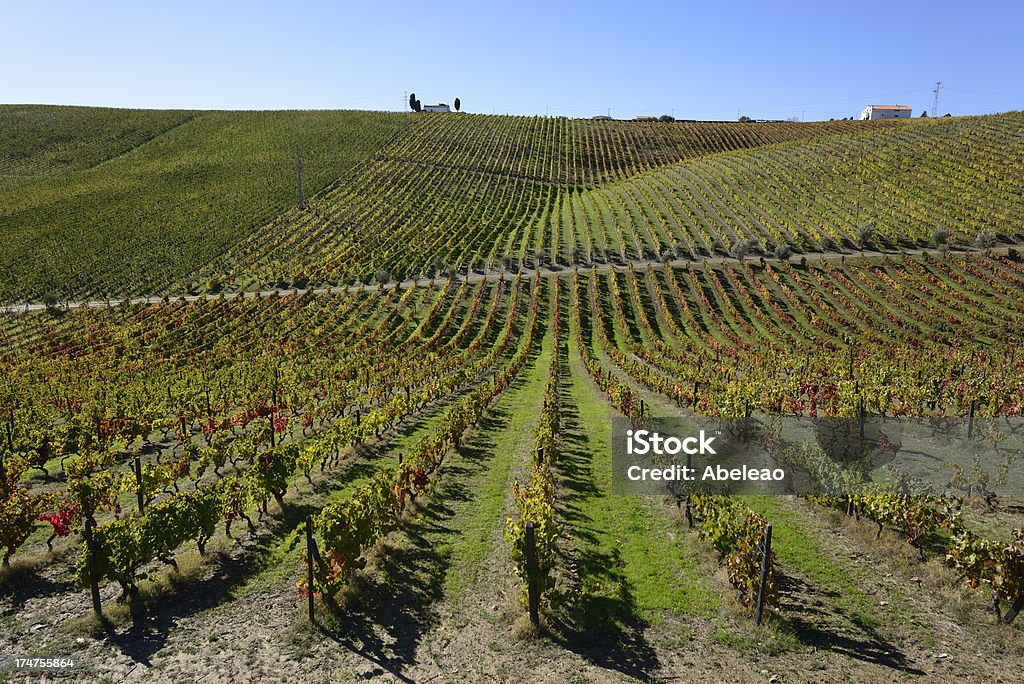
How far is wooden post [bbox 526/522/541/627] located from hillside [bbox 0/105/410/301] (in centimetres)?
6311

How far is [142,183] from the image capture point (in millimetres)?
94688

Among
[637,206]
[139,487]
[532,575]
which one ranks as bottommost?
[139,487]

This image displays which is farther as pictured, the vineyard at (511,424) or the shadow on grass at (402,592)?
the vineyard at (511,424)

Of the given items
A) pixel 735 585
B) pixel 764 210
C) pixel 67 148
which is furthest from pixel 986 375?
pixel 67 148

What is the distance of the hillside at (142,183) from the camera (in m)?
65.2

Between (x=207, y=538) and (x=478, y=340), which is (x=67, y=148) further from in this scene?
(x=207, y=538)

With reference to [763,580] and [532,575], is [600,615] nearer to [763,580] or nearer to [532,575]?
[532,575]

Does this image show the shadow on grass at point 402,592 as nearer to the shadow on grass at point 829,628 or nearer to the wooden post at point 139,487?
the shadow on grass at point 829,628

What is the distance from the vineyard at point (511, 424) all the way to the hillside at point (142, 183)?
1061 mm

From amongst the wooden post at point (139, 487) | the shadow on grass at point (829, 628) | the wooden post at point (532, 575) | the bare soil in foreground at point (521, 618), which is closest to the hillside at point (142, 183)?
the wooden post at point (139, 487)

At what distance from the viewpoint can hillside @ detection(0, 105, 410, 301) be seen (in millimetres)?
65250

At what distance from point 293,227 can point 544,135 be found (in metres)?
75.0

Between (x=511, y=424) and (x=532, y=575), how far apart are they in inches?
561

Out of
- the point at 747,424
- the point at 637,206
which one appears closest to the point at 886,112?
the point at 637,206
